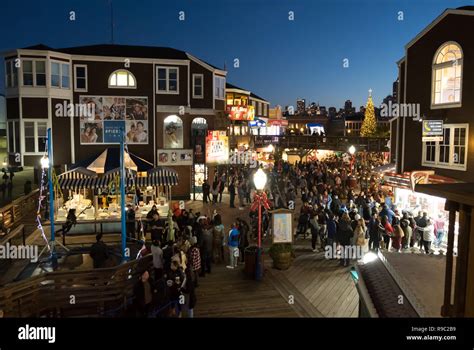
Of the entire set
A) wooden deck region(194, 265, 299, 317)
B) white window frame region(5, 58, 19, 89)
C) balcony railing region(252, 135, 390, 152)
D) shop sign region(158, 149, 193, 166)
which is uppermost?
white window frame region(5, 58, 19, 89)

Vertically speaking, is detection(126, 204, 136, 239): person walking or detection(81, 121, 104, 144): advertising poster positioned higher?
detection(81, 121, 104, 144): advertising poster

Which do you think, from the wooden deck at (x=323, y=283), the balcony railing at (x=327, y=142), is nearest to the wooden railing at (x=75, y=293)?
the wooden deck at (x=323, y=283)

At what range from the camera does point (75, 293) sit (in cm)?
1055

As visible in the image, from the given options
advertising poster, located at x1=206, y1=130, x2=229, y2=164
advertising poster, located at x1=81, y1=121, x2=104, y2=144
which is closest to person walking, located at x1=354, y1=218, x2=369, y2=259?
advertising poster, located at x1=206, y1=130, x2=229, y2=164

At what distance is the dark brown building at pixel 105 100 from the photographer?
23.8 metres

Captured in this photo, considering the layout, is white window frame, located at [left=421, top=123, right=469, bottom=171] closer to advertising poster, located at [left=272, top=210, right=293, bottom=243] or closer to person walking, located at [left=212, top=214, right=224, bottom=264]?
advertising poster, located at [left=272, top=210, right=293, bottom=243]

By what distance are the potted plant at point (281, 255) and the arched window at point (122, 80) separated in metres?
15.8

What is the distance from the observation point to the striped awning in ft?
66.1

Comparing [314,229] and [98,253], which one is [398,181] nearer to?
[314,229]

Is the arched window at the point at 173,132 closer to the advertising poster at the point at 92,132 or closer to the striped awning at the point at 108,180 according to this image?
the advertising poster at the point at 92,132

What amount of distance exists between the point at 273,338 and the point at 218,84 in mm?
25075

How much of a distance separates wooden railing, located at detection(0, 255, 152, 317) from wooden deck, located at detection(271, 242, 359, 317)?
4842 mm

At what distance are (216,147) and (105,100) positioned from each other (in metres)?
7.19

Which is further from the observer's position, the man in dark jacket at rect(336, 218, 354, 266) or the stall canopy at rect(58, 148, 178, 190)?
the stall canopy at rect(58, 148, 178, 190)
